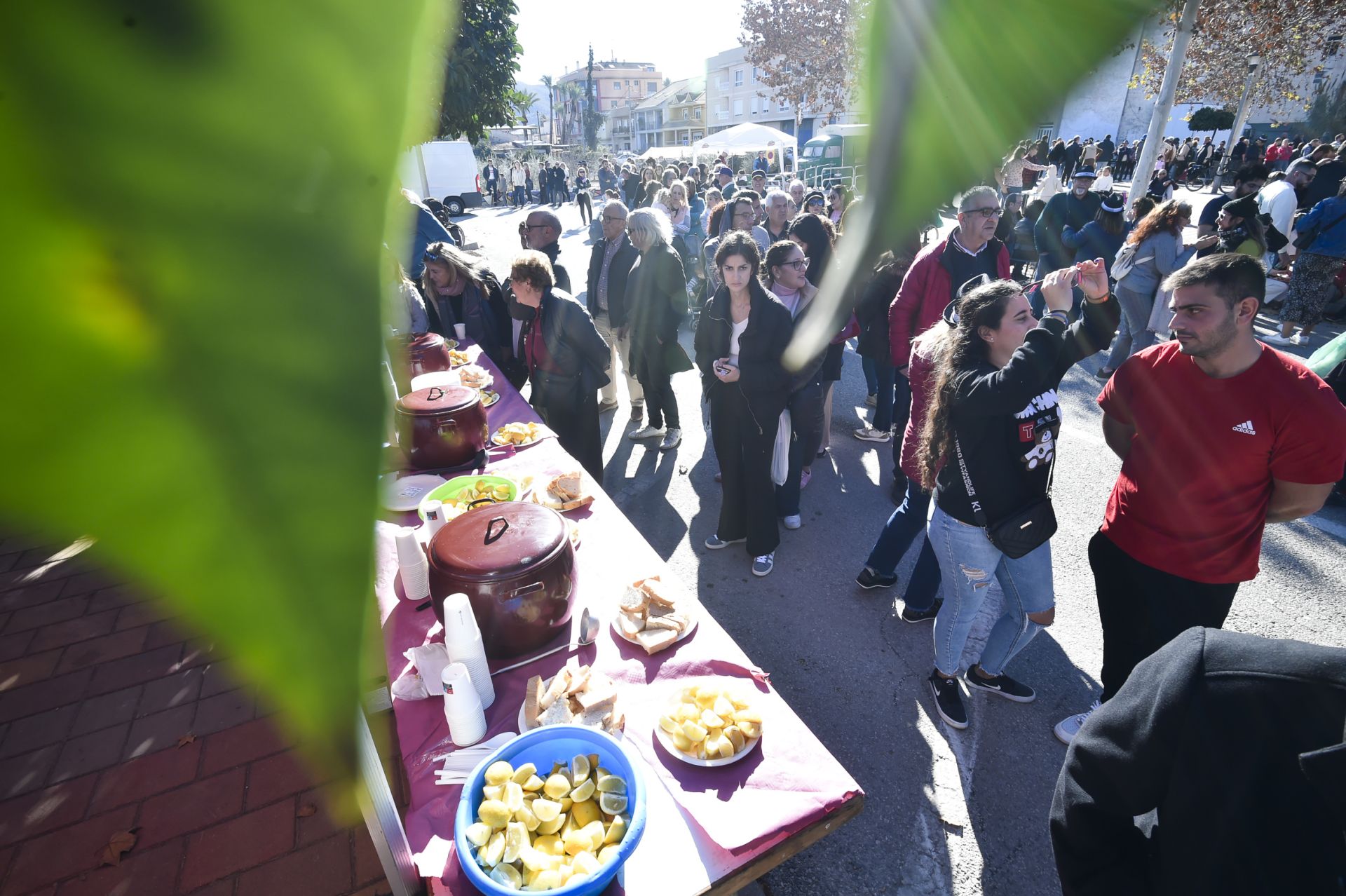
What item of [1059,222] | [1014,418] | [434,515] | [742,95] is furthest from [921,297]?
[742,95]

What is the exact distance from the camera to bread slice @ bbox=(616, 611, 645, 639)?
6.73 ft

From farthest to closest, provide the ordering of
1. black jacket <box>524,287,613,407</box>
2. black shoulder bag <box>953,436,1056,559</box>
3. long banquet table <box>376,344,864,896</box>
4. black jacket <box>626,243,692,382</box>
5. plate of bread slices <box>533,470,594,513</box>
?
black jacket <box>626,243,692,382</box> < black jacket <box>524,287,613,407</box> < plate of bread slices <box>533,470,594,513</box> < black shoulder bag <box>953,436,1056,559</box> < long banquet table <box>376,344,864,896</box>

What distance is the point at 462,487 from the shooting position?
276 centimetres

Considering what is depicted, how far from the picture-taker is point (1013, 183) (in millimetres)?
399

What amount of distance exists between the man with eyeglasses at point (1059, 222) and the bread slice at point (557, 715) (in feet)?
6.39

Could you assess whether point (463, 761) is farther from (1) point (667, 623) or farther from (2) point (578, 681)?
(1) point (667, 623)

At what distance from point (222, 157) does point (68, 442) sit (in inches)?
3.9

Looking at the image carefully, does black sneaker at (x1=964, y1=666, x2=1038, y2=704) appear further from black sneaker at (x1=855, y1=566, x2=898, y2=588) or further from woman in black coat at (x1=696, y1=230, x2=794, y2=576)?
woman in black coat at (x1=696, y1=230, x2=794, y2=576)

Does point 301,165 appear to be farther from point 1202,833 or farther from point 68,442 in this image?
point 1202,833

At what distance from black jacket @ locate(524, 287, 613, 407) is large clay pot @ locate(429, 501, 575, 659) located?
6.63ft

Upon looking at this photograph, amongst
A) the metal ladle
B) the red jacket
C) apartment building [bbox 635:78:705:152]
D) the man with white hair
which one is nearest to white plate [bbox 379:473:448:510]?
the metal ladle

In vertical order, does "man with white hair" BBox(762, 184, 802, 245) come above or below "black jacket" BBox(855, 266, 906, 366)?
above

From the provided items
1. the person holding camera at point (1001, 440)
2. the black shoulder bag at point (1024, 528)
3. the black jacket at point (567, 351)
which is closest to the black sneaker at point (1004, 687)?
the person holding camera at point (1001, 440)

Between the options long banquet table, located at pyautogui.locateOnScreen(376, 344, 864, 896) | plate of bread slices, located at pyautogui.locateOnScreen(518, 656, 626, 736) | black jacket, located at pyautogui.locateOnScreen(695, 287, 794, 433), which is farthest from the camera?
black jacket, located at pyautogui.locateOnScreen(695, 287, 794, 433)
